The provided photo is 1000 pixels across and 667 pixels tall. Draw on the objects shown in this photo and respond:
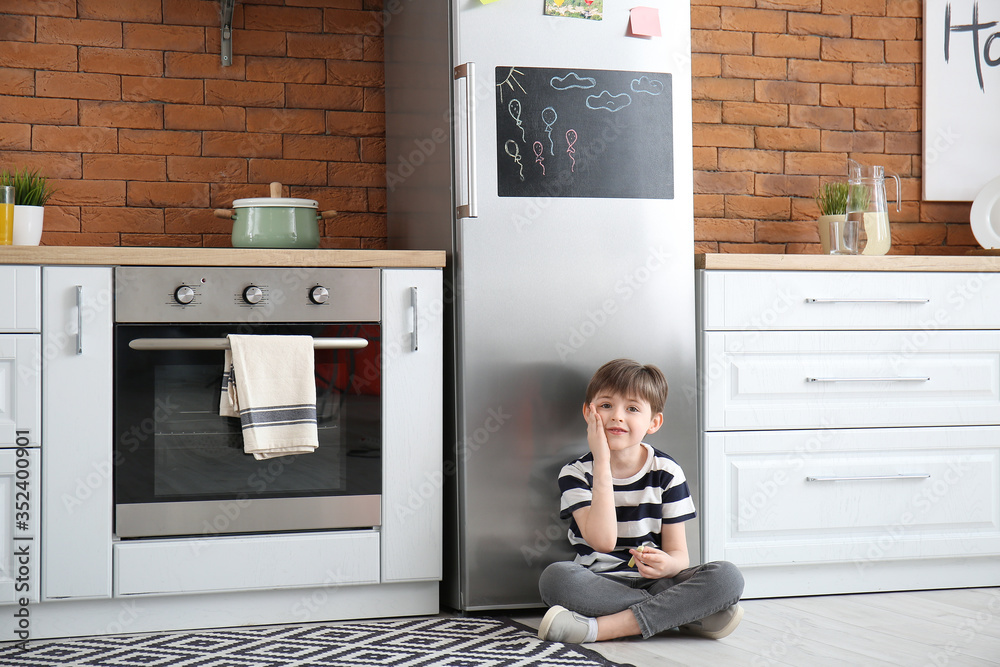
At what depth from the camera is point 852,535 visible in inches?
98.0

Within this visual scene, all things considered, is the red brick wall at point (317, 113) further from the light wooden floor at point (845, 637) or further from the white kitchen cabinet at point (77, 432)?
the light wooden floor at point (845, 637)

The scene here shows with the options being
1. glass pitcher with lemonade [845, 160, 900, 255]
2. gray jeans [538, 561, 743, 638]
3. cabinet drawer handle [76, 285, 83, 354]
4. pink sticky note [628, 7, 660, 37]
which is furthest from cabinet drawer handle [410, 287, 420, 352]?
glass pitcher with lemonade [845, 160, 900, 255]

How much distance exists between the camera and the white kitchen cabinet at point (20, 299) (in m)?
2.05

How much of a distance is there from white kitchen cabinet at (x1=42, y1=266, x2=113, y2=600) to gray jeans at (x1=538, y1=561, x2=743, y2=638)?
96 cm

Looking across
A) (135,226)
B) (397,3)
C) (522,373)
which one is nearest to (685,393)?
(522,373)

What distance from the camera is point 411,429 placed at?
7.41 ft

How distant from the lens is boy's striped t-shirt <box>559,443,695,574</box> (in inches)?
86.8

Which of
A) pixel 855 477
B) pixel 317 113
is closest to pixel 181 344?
pixel 317 113

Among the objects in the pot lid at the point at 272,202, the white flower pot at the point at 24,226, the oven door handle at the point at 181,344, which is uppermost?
the pot lid at the point at 272,202

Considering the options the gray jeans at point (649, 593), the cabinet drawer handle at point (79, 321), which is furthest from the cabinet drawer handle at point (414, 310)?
the cabinet drawer handle at point (79, 321)

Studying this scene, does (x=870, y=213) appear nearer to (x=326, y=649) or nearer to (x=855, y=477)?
(x=855, y=477)

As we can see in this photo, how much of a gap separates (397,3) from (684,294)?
114 cm

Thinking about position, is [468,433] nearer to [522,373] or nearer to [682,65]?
[522,373]

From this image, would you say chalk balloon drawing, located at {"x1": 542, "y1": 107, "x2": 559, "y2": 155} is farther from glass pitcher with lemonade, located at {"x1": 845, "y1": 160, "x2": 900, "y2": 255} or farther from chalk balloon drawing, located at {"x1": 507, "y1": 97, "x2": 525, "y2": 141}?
glass pitcher with lemonade, located at {"x1": 845, "y1": 160, "x2": 900, "y2": 255}
